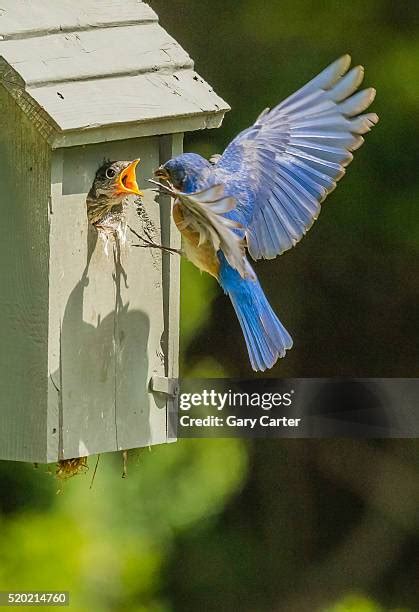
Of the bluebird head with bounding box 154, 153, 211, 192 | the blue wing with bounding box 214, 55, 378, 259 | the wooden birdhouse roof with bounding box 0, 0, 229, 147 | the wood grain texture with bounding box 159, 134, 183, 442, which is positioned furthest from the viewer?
the blue wing with bounding box 214, 55, 378, 259

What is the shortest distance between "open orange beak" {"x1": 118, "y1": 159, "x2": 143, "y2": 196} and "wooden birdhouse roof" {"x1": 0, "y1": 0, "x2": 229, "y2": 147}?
0.26ft

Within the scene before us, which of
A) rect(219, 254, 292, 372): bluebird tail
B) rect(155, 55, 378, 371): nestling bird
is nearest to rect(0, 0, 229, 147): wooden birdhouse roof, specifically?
rect(155, 55, 378, 371): nestling bird

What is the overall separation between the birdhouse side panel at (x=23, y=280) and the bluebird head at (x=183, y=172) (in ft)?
1.22

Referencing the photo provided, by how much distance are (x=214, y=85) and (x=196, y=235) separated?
7.44 ft

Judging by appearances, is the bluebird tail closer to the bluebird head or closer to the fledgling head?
the bluebird head

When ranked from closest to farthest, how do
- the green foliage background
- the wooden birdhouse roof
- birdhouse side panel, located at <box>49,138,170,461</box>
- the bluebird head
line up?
the wooden birdhouse roof → birdhouse side panel, located at <box>49,138,170,461</box> → the bluebird head → the green foliage background

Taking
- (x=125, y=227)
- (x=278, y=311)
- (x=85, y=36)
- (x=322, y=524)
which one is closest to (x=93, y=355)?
(x=125, y=227)

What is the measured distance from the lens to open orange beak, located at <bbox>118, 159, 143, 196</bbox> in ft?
11.7

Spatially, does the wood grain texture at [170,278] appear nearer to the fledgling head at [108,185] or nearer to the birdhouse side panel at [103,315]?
the birdhouse side panel at [103,315]

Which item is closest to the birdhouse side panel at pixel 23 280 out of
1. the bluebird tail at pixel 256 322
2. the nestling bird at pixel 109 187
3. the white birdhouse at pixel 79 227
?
the white birdhouse at pixel 79 227

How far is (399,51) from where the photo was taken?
5.78 m

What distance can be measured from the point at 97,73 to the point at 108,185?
0.26m

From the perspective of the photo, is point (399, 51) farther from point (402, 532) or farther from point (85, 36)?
point (85, 36)

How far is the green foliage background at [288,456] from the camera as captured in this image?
5461 millimetres
